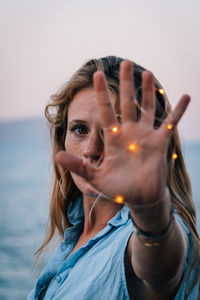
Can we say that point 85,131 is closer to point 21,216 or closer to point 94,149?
point 94,149

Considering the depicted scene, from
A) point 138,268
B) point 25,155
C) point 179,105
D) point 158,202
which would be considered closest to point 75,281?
point 138,268

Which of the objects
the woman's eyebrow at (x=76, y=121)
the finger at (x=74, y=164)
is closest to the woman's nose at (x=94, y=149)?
the woman's eyebrow at (x=76, y=121)

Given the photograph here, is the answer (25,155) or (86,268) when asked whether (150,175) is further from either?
(25,155)

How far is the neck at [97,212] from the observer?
171cm

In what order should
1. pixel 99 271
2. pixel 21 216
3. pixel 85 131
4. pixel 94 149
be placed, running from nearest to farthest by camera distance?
1. pixel 99 271
2. pixel 94 149
3. pixel 85 131
4. pixel 21 216

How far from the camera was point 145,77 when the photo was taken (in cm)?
95

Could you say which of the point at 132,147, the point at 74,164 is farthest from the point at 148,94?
the point at 74,164

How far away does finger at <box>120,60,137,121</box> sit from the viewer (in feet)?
3.09

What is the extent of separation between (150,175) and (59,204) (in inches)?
58.3

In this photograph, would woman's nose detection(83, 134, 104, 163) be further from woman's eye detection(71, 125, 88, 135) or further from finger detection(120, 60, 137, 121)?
finger detection(120, 60, 137, 121)

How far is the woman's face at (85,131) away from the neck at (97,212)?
0.07 metres

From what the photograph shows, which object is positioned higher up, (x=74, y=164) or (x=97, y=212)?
(x=74, y=164)

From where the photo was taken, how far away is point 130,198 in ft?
2.96

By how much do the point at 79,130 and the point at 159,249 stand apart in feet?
3.04
